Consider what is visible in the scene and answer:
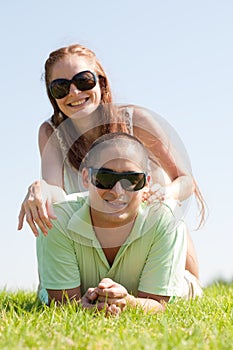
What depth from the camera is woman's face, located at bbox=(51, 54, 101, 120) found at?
5.41 m

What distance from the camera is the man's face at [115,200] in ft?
14.4

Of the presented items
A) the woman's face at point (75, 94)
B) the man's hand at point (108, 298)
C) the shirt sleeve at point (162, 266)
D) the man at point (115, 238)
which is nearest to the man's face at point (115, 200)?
A: the man at point (115, 238)

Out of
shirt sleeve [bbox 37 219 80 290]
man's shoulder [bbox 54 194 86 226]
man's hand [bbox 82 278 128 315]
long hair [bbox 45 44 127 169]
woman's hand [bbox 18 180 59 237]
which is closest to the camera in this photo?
man's hand [bbox 82 278 128 315]

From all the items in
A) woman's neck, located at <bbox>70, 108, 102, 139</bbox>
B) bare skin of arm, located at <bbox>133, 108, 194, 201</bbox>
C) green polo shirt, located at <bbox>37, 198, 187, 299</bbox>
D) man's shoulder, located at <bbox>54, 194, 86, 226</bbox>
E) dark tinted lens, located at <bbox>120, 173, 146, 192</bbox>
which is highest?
woman's neck, located at <bbox>70, 108, 102, 139</bbox>

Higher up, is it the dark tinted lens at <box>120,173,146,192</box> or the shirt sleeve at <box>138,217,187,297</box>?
the dark tinted lens at <box>120,173,146,192</box>

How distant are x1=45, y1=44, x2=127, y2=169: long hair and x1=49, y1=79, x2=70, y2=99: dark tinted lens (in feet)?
0.47

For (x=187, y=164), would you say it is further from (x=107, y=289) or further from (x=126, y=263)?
(x=107, y=289)

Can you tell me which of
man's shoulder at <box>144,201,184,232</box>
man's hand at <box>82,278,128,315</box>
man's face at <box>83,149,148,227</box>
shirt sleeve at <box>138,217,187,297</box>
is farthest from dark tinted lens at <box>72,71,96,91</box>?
man's hand at <box>82,278,128,315</box>

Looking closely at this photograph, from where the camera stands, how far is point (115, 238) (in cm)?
454

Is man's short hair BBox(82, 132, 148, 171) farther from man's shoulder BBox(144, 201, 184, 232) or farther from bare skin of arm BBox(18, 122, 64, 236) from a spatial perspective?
bare skin of arm BBox(18, 122, 64, 236)

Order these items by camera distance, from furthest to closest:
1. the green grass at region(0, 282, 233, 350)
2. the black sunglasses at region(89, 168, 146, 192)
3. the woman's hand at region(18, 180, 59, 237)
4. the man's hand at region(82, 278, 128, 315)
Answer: the black sunglasses at region(89, 168, 146, 192)
the woman's hand at region(18, 180, 59, 237)
the man's hand at region(82, 278, 128, 315)
the green grass at region(0, 282, 233, 350)

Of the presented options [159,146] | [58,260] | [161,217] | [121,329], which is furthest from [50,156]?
[121,329]

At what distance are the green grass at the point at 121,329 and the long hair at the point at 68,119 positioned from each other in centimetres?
155

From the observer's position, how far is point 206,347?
2979mm
